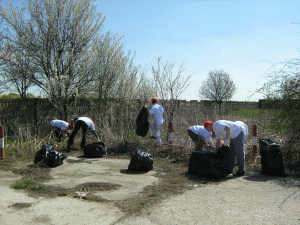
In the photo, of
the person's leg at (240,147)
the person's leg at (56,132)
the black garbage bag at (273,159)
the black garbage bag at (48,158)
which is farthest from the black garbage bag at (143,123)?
the black garbage bag at (273,159)

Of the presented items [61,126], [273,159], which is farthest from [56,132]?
[273,159]

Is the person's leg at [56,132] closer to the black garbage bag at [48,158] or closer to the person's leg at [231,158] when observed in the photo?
the black garbage bag at [48,158]

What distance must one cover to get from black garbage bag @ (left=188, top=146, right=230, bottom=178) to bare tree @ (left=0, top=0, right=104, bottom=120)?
7.65 meters

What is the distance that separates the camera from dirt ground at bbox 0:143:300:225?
400 cm

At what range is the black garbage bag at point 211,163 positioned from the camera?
620 cm

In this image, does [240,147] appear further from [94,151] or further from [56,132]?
[56,132]

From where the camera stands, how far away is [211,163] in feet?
20.4

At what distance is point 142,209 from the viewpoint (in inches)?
171

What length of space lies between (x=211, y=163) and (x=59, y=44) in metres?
9.55

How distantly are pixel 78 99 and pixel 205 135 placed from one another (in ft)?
25.2

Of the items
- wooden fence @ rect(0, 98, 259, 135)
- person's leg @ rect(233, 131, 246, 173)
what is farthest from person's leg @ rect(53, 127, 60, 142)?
person's leg @ rect(233, 131, 246, 173)

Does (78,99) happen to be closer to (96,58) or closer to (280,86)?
(96,58)

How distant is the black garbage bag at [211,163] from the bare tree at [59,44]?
25.1ft

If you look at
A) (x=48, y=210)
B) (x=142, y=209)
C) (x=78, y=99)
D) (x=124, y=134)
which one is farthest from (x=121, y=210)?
(x=78, y=99)
